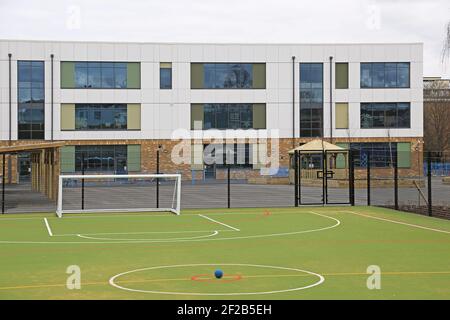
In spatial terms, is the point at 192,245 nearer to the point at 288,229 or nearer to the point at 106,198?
the point at 288,229

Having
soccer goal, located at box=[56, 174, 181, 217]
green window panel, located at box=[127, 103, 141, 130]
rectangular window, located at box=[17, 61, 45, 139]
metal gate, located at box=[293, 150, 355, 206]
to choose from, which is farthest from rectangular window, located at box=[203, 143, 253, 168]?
rectangular window, located at box=[17, 61, 45, 139]

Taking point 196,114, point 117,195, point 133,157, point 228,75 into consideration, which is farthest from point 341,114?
point 117,195

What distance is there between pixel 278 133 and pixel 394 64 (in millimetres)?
11927

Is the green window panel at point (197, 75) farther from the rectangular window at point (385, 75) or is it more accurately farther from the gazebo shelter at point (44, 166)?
the gazebo shelter at point (44, 166)

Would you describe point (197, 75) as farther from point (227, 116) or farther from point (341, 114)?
point (341, 114)

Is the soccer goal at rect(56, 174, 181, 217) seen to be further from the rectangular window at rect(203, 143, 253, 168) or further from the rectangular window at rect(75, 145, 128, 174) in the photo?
the rectangular window at rect(203, 143, 253, 168)

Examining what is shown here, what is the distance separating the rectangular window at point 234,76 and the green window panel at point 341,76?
21.0 ft

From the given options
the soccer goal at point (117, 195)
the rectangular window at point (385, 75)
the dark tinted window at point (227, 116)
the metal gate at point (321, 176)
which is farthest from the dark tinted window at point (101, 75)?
the rectangular window at point (385, 75)

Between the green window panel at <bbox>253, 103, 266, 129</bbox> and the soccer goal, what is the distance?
9929mm

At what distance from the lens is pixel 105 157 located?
60.4 metres

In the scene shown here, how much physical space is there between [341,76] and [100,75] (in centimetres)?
2051

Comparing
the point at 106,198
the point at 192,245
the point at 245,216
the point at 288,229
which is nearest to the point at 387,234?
the point at 288,229

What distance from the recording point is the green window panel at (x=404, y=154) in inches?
2429
